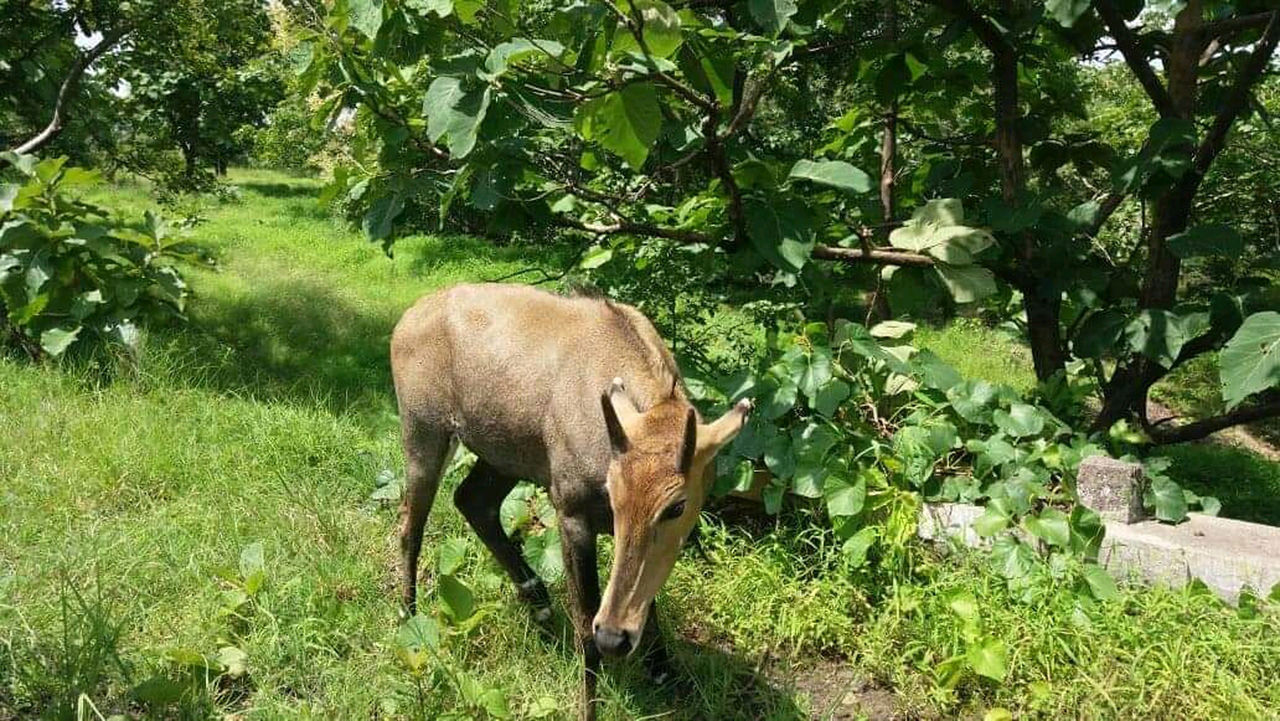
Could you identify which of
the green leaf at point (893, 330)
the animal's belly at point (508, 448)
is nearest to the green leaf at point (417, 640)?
the animal's belly at point (508, 448)

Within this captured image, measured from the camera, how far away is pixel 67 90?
7262mm

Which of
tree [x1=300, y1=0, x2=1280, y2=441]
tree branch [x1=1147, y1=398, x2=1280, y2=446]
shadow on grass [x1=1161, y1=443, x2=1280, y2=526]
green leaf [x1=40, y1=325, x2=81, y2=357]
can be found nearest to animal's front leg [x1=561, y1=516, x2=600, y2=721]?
tree [x1=300, y1=0, x2=1280, y2=441]

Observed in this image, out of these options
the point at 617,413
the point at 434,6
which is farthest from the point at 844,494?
the point at 434,6

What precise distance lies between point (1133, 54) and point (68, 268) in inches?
276

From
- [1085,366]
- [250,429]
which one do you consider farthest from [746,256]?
[250,429]

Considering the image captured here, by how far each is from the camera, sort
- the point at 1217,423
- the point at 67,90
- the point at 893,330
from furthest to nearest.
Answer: the point at 67,90
the point at 893,330
the point at 1217,423

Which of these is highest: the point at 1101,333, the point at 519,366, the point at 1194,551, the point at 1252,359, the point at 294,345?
the point at 1252,359

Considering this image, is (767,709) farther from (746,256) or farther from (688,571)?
(746,256)

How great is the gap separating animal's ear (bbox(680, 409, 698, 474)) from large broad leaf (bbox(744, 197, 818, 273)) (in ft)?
3.66

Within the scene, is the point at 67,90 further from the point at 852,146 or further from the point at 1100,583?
the point at 1100,583

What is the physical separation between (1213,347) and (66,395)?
22.5 feet

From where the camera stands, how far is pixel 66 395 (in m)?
5.92

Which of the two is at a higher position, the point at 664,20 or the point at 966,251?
the point at 664,20

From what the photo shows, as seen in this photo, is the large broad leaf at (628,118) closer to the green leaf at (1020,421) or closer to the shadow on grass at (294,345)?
the green leaf at (1020,421)
